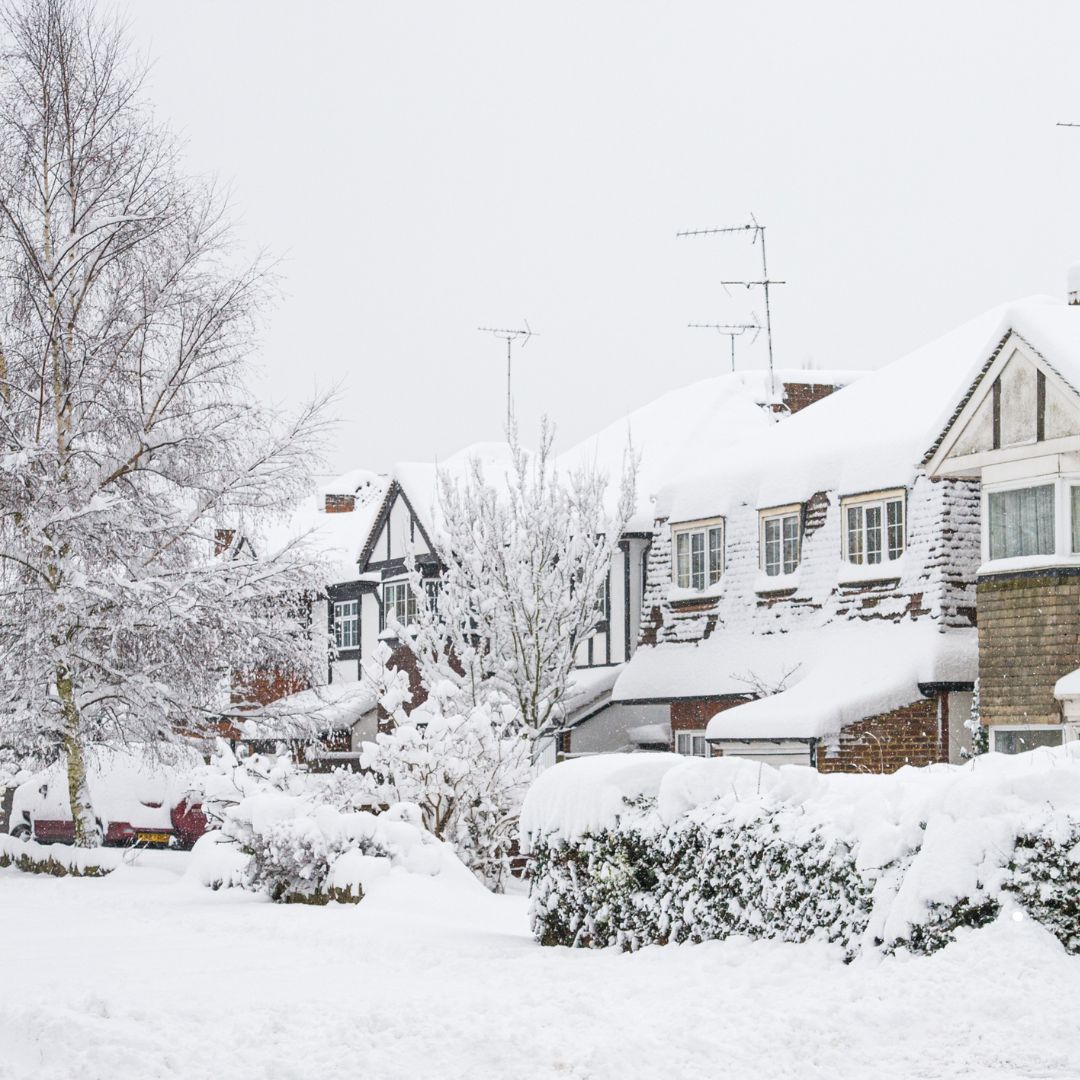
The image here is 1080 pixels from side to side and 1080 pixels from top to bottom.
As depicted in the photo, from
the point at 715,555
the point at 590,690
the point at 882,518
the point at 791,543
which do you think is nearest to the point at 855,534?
the point at 882,518

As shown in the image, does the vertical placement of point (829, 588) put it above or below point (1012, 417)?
below

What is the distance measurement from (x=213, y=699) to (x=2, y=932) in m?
9.11

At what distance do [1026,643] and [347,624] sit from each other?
2147 centimetres

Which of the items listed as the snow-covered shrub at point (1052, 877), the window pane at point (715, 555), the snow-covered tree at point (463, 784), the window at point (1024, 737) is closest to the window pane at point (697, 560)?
the window pane at point (715, 555)

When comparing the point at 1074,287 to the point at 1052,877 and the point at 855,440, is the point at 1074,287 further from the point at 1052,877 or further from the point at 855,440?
the point at 1052,877

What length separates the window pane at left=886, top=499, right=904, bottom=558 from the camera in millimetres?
28047

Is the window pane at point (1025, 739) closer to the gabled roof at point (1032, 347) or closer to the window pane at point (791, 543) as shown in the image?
the gabled roof at point (1032, 347)

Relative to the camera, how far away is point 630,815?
39.7 feet

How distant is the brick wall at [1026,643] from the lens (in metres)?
23.6

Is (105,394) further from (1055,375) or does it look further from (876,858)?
(876,858)

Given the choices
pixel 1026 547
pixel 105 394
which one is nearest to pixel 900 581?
pixel 1026 547

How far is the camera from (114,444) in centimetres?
2284

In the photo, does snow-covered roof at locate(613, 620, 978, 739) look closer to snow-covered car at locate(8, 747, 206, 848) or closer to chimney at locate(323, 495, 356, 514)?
snow-covered car at locate(8, 747, 206, 848)

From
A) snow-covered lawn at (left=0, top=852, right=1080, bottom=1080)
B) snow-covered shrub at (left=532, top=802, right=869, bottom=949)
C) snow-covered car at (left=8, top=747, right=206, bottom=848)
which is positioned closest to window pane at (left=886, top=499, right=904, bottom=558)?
snow-covered car at (left=8, top=747, right=206, bottom=848)
